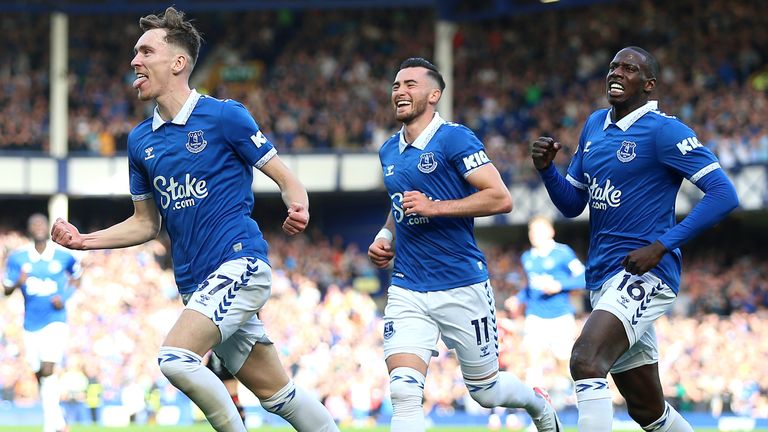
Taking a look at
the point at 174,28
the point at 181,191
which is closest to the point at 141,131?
the point at 181,191

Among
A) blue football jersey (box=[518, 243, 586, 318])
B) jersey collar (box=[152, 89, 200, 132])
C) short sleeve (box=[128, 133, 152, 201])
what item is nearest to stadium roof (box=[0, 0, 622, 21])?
blue football jersey (box=[518, 243, 586, 318])

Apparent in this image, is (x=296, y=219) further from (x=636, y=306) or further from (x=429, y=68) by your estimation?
(x=636, y=306)

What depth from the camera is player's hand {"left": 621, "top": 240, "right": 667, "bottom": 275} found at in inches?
281

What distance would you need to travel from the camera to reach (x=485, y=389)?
27.0ft

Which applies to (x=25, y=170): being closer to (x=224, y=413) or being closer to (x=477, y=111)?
(x=477, y=111)

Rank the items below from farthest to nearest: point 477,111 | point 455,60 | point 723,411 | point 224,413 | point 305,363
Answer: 1. point 455,60
2. point 477,111
3. point 305,363
4. point 723,411
5. point 224,413

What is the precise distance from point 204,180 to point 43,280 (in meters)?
7.39

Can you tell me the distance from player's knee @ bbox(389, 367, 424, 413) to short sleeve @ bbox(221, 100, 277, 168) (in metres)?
1.49

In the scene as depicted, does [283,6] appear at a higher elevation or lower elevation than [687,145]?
higher

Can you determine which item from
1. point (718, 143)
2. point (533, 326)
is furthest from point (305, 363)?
point (718, 143)

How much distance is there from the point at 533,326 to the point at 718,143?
10905mm

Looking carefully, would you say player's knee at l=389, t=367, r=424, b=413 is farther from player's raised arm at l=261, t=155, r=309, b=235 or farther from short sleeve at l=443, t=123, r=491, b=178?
short sleeve at l=443, t=123, r=491, b=178

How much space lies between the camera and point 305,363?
20703mm

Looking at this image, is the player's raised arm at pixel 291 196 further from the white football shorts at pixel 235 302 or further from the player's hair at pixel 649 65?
the player's hair at pixel 649 65
